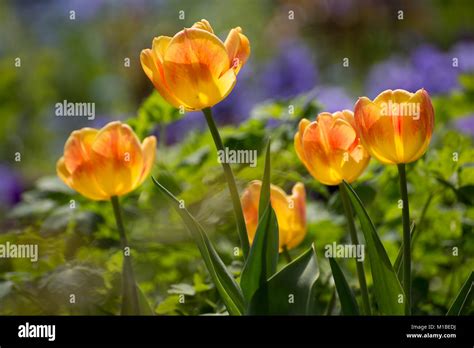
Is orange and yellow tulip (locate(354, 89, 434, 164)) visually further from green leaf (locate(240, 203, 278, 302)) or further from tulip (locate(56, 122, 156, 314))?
tulip (locate(56, 122, 156, 314))

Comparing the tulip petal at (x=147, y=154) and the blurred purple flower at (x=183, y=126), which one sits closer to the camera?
the tulip petal at (x=147, y=154)

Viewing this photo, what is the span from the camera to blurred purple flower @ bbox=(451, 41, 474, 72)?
1.32m

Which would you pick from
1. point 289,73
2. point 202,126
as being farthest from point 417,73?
point 202,126

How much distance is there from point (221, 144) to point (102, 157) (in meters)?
0.12

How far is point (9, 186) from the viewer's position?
45.9 inches

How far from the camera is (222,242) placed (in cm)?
105

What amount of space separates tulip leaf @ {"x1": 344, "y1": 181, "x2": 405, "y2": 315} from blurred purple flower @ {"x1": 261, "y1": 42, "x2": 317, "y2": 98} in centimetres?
45

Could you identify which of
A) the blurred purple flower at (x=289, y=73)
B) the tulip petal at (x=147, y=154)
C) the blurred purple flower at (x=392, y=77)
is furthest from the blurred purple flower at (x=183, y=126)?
the tulip petal at (x=147, y=154)

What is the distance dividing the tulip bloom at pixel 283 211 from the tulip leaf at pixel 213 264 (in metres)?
0.09

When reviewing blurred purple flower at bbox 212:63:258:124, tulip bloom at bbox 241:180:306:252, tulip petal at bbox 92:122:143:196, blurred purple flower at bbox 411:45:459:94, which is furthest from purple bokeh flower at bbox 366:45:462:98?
tulip petal at bbox 92:122:143:196

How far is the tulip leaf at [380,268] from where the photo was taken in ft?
2.61

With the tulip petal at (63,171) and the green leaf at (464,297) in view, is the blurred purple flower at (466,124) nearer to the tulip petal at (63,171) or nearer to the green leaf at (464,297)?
the green leaf at (464,297)

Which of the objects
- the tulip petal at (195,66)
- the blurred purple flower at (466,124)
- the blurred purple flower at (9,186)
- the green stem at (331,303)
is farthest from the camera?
the blurred purple flower at (466,124)

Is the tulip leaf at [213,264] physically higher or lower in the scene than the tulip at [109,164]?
lower
